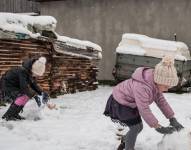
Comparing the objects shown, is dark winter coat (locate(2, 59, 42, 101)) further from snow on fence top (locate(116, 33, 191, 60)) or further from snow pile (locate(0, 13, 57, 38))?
snow on fence top (locate(116, 33, 191, 60))

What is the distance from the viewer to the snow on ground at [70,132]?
5871mm

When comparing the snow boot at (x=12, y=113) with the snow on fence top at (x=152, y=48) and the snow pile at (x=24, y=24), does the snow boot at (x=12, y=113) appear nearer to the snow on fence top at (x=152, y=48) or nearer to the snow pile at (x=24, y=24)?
the snow pile at (x=24, y=24)

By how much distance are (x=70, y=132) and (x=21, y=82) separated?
1.52m

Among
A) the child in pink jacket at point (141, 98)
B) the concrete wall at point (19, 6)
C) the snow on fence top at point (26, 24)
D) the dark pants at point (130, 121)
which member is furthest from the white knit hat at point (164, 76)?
the concrete wall at point (19, 6)

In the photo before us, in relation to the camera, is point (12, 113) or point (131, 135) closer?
point (131, 135)

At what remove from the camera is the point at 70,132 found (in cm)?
688

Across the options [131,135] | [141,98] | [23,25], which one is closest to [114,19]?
[23,25]

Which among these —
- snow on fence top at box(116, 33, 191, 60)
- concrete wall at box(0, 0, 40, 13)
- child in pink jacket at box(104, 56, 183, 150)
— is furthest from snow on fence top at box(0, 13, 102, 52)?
concrete wall at box(0, 0, 40, 13)

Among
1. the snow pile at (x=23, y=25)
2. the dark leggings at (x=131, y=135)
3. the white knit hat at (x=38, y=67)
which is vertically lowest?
the dark leggings at (x=131, y=135)

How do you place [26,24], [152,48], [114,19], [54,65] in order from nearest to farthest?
[26,24] → [54,65] → [152,48] → [114,19]

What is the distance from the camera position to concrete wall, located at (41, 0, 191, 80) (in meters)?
17.0

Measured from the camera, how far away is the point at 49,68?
471 inches

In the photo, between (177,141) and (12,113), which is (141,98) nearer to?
(177,141)

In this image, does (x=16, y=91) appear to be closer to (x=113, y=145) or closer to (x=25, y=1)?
(x=113, y=145)
